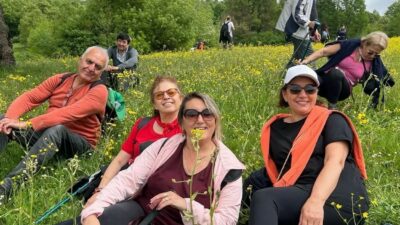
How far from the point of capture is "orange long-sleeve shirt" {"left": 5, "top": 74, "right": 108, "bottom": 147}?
5.15m

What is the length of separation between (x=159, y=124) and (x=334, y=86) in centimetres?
247

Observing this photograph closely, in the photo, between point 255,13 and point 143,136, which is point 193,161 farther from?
point 255,13

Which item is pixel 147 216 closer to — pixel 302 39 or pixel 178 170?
pixel 178 170

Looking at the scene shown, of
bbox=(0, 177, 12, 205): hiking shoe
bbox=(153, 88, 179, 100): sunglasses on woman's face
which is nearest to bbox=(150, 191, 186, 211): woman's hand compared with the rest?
bbox=(153, 88, 179, 100): sunglasses on woman's face

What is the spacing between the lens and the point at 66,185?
4906 millimetres

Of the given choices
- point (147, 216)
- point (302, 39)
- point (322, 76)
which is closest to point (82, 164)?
point (147, 216)

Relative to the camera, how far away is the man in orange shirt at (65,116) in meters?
5.00

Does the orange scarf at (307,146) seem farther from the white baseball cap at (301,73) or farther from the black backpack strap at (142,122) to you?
the black backpack strap at (142,122)

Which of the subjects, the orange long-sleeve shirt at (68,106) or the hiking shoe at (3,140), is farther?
the hiking shoe at (3,140)

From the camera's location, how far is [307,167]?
360cm

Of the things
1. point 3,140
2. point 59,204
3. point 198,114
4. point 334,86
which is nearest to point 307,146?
point 198,114

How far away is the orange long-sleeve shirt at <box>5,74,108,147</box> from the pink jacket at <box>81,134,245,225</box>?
1674mm

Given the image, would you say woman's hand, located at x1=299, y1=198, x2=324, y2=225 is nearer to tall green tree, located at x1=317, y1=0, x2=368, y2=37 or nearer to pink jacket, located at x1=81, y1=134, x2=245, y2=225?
pink jacket, located at x1=81, y1=134, x2=245, y2=225

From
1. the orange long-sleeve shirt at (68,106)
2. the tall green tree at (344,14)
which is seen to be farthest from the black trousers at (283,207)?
the tall green tree at (344,14)
